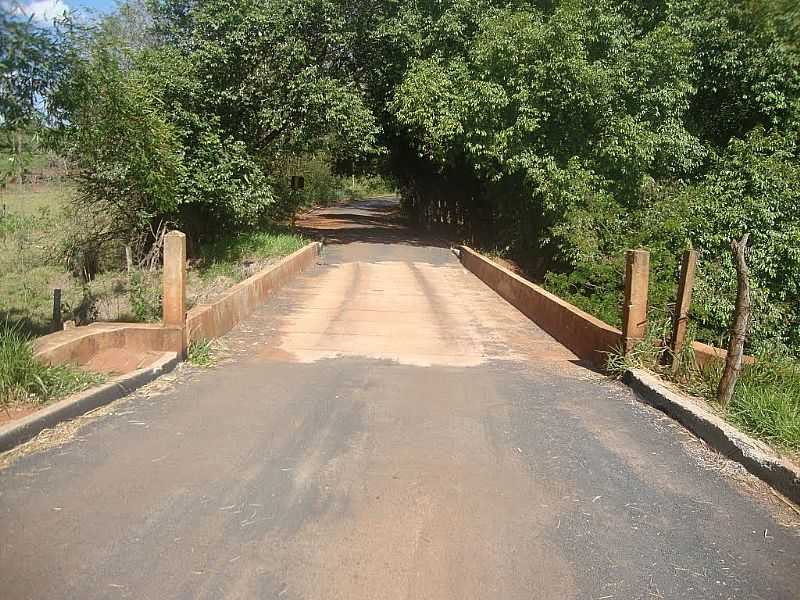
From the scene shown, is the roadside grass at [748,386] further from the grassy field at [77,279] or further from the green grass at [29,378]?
the grassy field at [77,279]

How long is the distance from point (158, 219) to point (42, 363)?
14694 mm

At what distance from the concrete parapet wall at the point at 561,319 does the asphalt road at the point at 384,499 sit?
90 cm

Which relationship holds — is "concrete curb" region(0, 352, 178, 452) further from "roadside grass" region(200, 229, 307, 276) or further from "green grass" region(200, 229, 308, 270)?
"green grass" region(200, 229, 308, 270)

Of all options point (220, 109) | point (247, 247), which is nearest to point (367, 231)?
point (247, 247)

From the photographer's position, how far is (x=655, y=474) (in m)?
4.99

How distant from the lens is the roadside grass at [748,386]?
18.1 ft

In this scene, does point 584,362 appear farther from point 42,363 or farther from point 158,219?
Result: point 158,219

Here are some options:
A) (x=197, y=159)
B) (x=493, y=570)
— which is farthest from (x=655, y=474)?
(x=197, y=159)

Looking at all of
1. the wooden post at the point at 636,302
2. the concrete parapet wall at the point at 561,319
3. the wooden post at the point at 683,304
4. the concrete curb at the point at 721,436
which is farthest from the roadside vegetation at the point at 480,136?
the concrete curb at the point at 721,436

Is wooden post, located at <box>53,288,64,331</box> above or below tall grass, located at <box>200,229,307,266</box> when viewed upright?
below

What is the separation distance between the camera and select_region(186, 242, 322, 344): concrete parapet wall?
8.86 m

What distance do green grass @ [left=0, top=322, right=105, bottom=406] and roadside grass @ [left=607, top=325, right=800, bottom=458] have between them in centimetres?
528

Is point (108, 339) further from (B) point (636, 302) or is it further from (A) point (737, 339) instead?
(A) point (737, 339)

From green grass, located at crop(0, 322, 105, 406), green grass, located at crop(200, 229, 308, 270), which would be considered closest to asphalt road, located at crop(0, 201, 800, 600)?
green grass, located at crop(0, 322, 105, 406)
